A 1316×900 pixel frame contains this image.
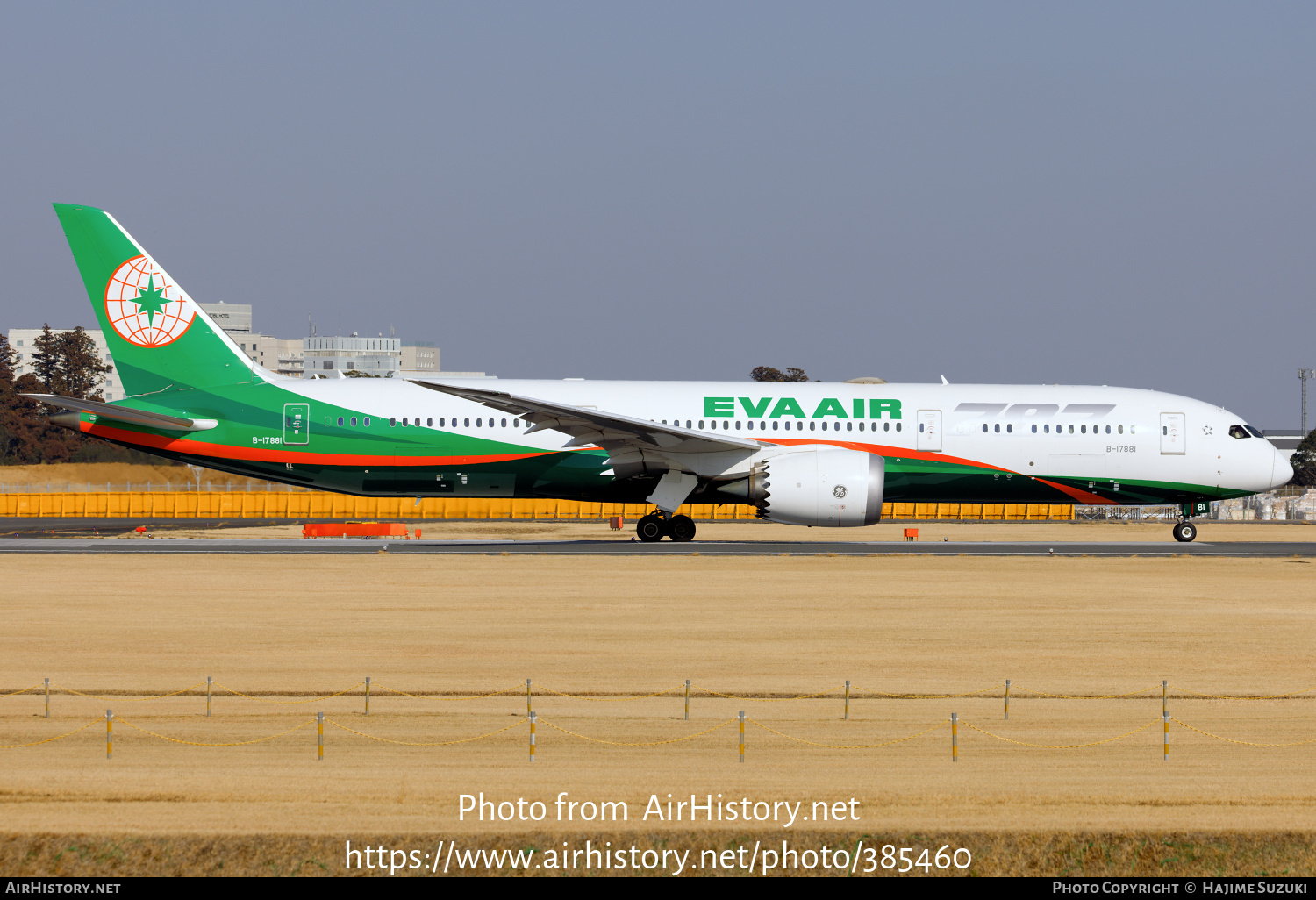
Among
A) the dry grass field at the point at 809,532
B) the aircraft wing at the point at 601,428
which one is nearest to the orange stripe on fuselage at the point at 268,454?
the aircraft wing at the point at 601,428

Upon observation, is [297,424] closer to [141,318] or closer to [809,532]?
[141,318]

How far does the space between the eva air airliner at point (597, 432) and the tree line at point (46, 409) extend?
50488 mm

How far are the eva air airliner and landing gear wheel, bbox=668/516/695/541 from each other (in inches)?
3.1

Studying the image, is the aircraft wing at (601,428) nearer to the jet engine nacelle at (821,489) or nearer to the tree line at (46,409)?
the jet engine nacelle at (821,489)

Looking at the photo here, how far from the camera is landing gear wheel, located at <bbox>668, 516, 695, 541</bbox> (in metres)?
31.9

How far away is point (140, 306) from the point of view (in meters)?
31.6

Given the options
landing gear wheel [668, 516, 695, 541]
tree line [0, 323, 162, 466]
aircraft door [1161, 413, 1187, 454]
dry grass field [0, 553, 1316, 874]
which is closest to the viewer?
A: dry grass field [0, 553, 1316, 874]

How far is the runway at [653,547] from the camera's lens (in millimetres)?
29250

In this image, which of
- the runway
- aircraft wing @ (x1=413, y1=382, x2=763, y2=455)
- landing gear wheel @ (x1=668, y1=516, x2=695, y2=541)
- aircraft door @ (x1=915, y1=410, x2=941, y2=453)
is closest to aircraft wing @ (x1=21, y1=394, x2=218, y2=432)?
the runway

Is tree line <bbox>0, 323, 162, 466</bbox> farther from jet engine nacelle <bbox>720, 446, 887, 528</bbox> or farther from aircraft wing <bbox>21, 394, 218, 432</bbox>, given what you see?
jet engine nacelle <bbox>720, 446, 887, 528</bbox>

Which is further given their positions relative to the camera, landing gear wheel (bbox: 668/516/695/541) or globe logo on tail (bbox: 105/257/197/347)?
landing gear wheel (bbox: 668/516/695/541)

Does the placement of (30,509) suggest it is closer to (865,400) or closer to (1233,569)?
(865,400)

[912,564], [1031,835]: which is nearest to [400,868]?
[1031,835]

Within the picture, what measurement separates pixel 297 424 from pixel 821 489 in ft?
45.3
